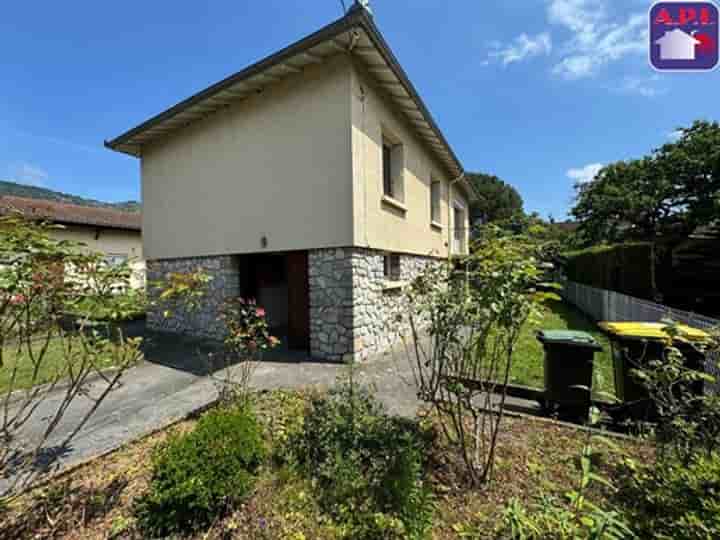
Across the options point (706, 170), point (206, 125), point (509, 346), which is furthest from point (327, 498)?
point (706, 170)

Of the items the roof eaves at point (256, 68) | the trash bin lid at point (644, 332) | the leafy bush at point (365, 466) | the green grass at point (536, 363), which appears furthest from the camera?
the roof eaves at point (256, 68)

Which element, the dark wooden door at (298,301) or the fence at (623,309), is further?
the dark wooden door at (298,301)

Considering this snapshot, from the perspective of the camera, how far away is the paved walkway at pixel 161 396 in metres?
3.28

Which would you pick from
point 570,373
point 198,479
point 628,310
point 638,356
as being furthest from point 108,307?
point 628,310

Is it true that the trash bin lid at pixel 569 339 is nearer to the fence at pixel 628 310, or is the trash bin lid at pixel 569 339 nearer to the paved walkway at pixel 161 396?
the fence at pixel 628 310

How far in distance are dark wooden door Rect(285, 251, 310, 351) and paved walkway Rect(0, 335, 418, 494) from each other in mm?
576

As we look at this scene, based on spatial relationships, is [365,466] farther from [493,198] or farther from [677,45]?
[493,198]

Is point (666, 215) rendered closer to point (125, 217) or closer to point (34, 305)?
point (34, 305)

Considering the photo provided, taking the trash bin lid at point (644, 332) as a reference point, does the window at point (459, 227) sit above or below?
above

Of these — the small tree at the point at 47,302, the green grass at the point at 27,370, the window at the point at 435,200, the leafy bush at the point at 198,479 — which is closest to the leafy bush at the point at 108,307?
the small tree at the point at 47,302

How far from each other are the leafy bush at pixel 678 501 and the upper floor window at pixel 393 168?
274 inches

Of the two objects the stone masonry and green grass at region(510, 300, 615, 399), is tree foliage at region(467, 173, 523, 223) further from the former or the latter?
the stone masonry

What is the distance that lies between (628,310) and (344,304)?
28.1ft

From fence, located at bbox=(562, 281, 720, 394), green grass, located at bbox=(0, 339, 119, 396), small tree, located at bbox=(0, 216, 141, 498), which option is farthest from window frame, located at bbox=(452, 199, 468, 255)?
green grass, located at bbox=(0, 339, 119, 396)
